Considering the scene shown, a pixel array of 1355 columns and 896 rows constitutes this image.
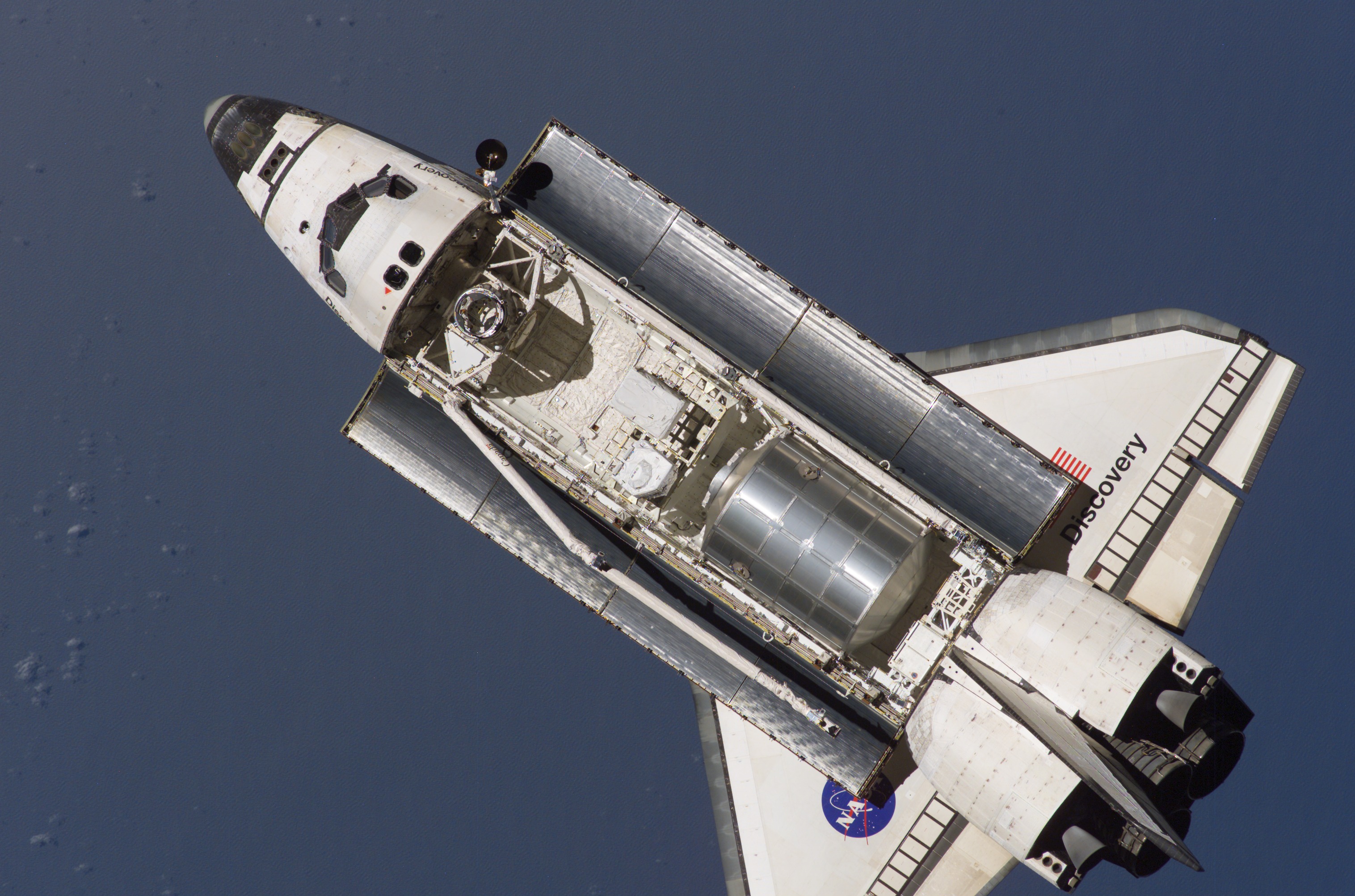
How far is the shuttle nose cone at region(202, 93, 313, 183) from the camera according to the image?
1802 cm

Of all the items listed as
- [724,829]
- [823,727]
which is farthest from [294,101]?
[724,829]

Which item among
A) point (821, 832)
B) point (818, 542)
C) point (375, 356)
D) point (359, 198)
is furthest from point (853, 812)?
point (359, 198)

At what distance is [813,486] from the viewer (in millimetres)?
15664

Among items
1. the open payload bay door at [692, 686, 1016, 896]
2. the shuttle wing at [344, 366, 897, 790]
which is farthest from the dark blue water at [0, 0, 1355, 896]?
the shuttle wing at [344, 366, 897, 790]

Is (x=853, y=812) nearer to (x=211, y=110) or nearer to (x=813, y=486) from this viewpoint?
(x=813, y=486)

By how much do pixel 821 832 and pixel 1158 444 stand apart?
1144cm

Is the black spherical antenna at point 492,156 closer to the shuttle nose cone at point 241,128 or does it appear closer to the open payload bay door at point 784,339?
the open payload bay door at point 784,339

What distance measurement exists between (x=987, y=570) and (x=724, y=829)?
28.9 feet

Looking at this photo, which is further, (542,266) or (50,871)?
(50,871)

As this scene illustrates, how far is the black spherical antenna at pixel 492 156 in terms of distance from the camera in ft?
55.8

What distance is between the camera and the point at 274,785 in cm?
2025

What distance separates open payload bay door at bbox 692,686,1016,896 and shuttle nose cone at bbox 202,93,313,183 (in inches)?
619

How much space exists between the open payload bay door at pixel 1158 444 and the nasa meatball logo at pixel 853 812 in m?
6.58

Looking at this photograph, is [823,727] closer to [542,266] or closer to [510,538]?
[510,538]
